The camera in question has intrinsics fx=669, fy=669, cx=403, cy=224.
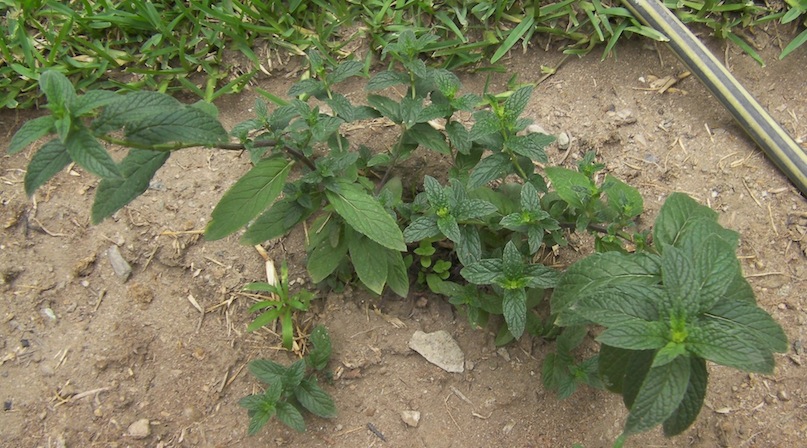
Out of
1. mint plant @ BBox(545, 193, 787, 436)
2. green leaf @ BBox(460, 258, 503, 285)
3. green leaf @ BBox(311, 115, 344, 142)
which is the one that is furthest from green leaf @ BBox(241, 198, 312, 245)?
mint plant @ BBox(545, 193, 787, 436)

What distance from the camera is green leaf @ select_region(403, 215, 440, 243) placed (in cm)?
220

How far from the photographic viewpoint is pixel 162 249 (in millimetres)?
2744

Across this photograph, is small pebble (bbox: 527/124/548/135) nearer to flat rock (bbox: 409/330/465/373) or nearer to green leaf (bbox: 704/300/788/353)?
flat rock (bbox: 409/330/465/373)

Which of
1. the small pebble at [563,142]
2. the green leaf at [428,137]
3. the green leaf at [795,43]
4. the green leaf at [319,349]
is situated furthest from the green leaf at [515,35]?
the green leaf at [319,349]

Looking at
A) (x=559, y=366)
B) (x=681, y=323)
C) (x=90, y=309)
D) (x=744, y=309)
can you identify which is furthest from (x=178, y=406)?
(x=744, y=309)

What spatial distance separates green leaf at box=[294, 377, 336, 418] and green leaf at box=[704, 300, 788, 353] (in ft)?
4.16

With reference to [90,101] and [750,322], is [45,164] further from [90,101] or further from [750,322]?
[750,322]

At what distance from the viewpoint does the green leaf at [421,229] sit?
220cm

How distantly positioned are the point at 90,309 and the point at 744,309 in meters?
2.32

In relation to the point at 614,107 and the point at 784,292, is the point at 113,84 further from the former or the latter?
the point at 784,292

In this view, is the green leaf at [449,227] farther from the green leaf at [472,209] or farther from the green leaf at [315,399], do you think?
the green leaf at [315,399]

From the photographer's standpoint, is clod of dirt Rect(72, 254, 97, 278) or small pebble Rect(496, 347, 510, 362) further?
clod of dirt Rect(72, 254, 97, 278)

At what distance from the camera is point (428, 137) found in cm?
249

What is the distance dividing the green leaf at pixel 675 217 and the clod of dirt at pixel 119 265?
2003 millimetres
